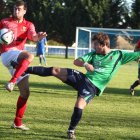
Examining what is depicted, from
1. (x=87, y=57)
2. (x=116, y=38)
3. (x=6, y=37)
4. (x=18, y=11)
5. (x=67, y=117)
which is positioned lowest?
(x=116, y=38)

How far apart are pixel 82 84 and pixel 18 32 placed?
1.43 m

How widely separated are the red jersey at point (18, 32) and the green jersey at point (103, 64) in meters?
1.17

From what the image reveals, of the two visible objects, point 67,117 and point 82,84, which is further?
point 67,117

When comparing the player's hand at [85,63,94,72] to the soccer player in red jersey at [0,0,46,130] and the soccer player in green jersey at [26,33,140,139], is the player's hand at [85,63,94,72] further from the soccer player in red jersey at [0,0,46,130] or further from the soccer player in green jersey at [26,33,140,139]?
the soccer player in red jersey at [0,0,46,130]

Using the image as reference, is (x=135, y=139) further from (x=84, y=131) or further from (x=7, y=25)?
(x=7, y=25)

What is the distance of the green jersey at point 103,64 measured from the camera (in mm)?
7469

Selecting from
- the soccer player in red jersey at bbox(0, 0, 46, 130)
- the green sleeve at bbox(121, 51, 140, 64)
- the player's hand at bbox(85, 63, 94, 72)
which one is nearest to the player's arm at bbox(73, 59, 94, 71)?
the player's hand at bbox(85, 63, 94, 72)

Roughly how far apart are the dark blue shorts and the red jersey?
3.53 ft

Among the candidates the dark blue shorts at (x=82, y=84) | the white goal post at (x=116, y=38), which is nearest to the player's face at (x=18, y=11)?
the dark blue shorts at (x=82, y=84)

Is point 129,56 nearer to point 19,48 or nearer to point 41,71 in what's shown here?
point 41,71

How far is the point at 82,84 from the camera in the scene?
742cm

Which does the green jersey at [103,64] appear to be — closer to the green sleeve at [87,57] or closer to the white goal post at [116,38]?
the green sleeve at [87,57]

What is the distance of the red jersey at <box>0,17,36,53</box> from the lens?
8.03 meters

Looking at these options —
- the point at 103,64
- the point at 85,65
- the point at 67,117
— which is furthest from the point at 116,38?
the point at 85,65
